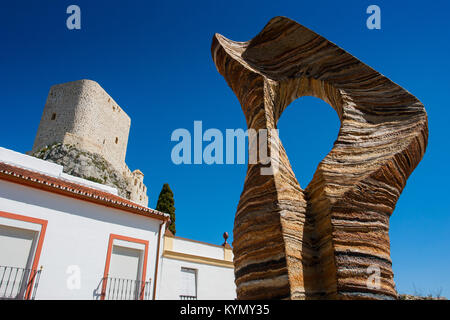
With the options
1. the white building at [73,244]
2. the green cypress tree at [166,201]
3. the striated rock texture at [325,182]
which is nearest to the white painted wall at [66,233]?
the white building at [73,244]

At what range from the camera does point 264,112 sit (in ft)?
7.54

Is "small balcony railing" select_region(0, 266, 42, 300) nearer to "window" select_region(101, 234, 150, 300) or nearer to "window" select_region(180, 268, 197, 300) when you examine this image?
"window" select_region(101, 234, 150, 300)

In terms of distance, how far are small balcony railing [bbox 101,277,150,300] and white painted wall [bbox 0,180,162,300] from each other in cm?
28

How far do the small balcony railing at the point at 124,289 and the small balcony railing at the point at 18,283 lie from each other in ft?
6.74

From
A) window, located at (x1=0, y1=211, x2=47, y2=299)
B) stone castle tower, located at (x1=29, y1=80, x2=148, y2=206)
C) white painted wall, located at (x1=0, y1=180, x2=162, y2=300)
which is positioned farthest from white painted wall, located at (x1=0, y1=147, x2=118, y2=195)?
stone castle tower, located at (x1=29, y1=80, x2=148, y2=206)

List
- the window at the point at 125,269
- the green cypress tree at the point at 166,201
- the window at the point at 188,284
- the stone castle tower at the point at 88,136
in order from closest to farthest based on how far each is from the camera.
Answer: the window at the point at 125,269 → the window at the point at 188,284 → the green cypress tree at the point at 166,201 → the stone castle tower at the point at 88,136

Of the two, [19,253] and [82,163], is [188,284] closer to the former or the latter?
[19,253]

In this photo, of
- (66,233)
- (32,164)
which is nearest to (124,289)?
(66,233)

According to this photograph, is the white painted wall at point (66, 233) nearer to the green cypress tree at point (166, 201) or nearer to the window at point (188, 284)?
the window at point (188, 284)

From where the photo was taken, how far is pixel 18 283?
28.9 feet

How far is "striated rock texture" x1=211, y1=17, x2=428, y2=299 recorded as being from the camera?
1685 mm

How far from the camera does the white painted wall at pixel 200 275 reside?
522 inches

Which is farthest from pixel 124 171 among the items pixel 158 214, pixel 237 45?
pixel 237 45

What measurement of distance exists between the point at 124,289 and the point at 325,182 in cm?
1062
